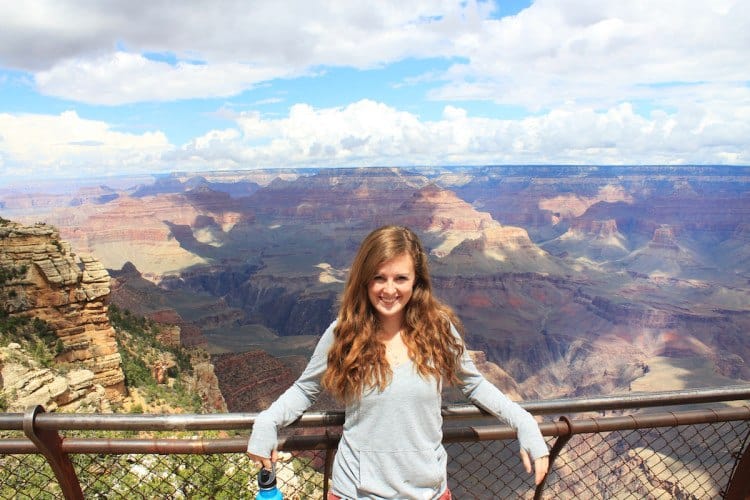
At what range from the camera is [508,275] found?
88.0m

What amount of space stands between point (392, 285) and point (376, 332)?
30cm

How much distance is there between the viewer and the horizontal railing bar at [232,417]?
107 inches

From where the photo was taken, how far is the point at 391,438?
2562 mm

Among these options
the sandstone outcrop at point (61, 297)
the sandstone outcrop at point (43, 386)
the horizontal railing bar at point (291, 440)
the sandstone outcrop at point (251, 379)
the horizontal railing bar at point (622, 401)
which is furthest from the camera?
the sandstone outcrop at point (251, 379)

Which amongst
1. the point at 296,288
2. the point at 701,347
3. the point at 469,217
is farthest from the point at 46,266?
the point at 469,217

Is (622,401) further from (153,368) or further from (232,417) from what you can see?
(153,368)

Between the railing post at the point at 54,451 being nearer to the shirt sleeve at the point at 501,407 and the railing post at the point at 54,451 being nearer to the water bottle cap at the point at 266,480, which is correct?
the water bottle cap at the point at 266,480

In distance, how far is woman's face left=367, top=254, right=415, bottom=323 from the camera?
2705mm

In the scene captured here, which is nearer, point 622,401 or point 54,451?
point 54,451

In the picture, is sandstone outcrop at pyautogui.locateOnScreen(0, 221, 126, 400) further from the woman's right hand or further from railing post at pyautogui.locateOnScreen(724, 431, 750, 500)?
railing post at pyautogui.locateOnScreen(724, 431, 750, 500)

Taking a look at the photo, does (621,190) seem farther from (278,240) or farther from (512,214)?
(278,240)

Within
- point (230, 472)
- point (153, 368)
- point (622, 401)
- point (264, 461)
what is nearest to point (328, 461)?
point (264, 461)

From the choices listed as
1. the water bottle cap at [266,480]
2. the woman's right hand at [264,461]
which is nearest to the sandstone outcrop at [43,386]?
the woman's right hand at [264,461]

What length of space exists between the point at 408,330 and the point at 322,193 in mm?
164086
